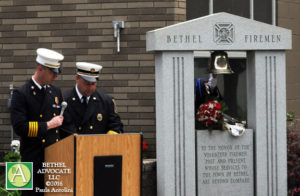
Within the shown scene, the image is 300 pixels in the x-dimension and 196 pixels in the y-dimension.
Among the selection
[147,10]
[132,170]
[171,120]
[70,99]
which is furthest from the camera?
[147,10]

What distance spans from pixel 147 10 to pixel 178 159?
3.65 metres

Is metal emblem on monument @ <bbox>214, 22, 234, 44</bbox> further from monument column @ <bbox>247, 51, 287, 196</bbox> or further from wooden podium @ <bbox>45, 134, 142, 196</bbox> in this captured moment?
wooden podium @ <bbox>45, 134, 142, 196</bbox>

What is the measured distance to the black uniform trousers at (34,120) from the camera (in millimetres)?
5918

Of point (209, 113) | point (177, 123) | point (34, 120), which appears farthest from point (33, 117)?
point (209, 113)

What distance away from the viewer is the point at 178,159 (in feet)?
24.9

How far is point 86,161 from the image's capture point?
574 cm

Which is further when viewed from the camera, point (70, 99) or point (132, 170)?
point (70, 99)

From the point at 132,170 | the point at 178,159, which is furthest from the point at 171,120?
the point at 132,170

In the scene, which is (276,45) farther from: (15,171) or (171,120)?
(15,171)

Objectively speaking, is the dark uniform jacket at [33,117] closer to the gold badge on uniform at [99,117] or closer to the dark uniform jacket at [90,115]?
the dark uniform jacket at [90,115]

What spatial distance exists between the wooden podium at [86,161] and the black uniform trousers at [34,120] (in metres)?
0.18

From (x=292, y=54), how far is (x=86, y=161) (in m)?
6.81

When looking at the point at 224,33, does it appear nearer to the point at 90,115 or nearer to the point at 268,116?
the point at 268,116

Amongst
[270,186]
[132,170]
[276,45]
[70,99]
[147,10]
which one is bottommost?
[270,186]
